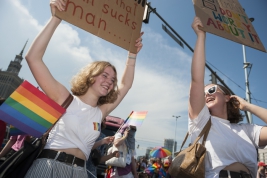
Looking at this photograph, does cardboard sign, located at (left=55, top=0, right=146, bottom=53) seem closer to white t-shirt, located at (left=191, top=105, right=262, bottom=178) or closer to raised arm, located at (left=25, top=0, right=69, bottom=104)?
raised arm, located at (left=25, top=0, right=69, bottom=104)

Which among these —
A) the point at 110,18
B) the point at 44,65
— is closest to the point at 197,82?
the point at 110,18

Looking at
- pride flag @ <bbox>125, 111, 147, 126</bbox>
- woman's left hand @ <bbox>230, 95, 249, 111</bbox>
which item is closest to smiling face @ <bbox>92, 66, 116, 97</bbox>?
woman's left hand @ <bbox>230, 95, 249, 111</bbox>

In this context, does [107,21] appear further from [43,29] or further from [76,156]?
[76,156]

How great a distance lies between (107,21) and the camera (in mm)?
2197

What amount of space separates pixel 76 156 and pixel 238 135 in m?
1.71

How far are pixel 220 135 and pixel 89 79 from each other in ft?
5.00

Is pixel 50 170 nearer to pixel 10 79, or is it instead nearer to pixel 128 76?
pixel 128 76

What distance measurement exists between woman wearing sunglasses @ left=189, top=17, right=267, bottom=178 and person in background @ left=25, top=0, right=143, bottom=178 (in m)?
0.97

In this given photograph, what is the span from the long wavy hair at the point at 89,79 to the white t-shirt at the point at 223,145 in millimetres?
1008

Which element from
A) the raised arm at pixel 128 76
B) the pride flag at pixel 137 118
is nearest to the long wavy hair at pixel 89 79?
the raised arm at pixel 128 76

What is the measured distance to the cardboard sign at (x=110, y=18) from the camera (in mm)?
1930

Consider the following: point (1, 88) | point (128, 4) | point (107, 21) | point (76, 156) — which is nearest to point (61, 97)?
point (76, 156)

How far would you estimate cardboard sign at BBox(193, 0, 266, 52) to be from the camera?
7.47 ft

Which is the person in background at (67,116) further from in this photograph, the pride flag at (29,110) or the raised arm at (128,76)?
the raised arm at (128,76)
